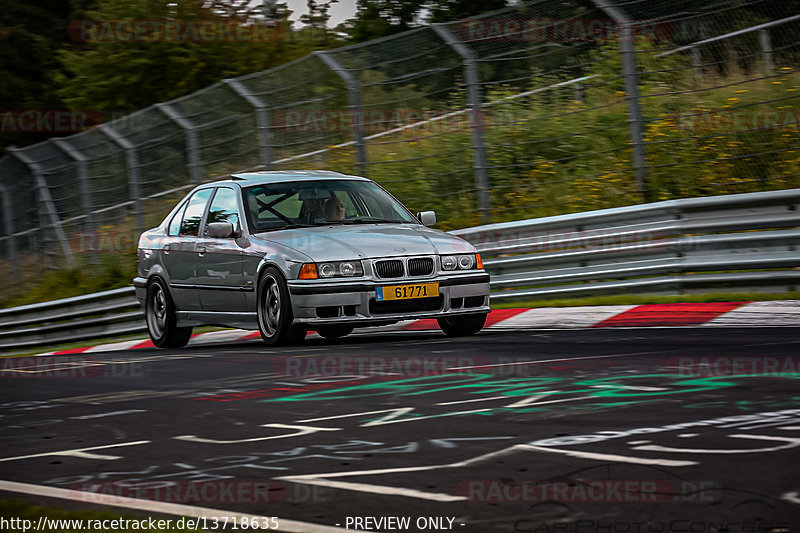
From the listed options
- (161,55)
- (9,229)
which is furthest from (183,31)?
(9,229)

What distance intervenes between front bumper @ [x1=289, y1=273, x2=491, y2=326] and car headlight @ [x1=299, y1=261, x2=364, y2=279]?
0.06 metres

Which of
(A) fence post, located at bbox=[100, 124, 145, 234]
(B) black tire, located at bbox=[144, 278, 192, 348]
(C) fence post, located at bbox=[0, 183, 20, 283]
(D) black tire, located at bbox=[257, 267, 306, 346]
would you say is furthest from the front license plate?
(C) fence post, located at bbox=[0, 183, 20, 283]

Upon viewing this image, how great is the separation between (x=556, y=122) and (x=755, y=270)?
5116 millimetres

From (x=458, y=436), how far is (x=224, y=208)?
20.9ft

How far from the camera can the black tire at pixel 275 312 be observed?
9.47 m

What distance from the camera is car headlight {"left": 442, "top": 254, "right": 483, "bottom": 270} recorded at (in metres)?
9.65

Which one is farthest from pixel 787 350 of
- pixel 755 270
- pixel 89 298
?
pixel 89 298

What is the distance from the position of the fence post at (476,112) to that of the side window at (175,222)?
345 cm

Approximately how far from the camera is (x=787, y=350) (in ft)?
23.2

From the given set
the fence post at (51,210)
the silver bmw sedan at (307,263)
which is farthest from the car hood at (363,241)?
the fence post at (51,210)

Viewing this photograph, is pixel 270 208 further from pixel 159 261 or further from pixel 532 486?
pixel 532 486

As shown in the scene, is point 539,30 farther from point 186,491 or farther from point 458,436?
point 186,491

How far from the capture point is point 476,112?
13.3m

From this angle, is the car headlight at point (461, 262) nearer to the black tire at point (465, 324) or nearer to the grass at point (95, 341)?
the black tire at point (465, 324)
